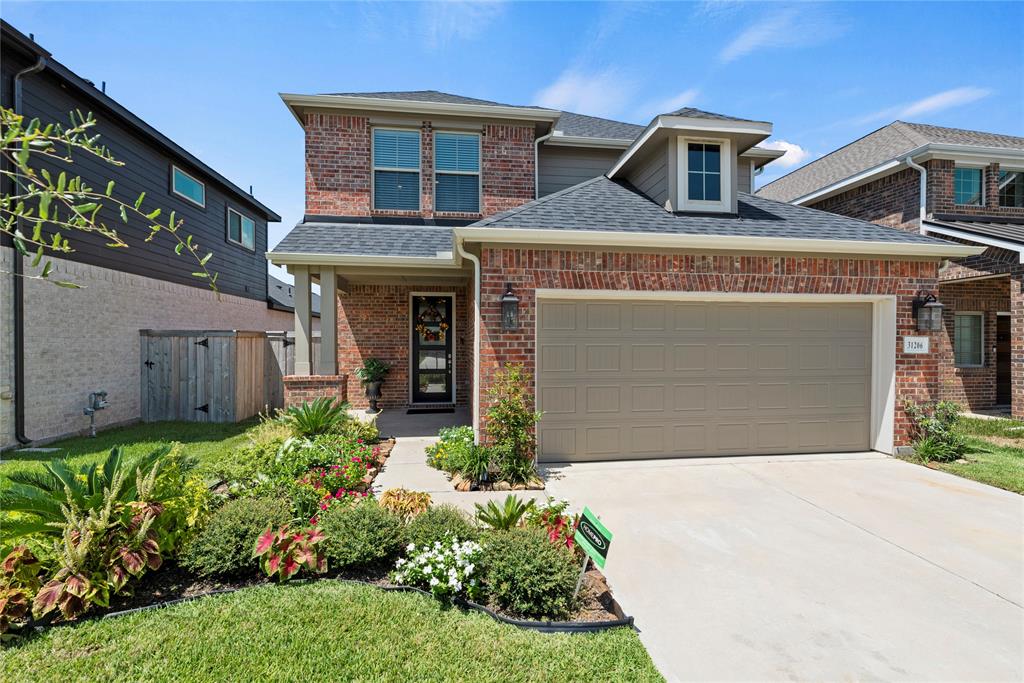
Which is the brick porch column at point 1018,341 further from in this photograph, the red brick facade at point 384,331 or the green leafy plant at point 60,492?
the green leafy plant at point 60,492

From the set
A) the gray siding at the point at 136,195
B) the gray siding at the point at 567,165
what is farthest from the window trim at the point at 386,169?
the gray siding at the point at 136,195

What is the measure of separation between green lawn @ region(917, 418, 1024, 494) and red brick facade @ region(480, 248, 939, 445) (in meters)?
0.82

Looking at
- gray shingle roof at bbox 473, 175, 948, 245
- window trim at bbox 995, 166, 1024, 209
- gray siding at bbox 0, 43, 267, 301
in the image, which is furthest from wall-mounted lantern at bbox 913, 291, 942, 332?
gray siding at bbox 0, 43, 267, 301

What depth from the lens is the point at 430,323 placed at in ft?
35.1

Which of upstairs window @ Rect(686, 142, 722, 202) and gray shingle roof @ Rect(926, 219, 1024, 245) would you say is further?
gray shingle roof @ Rect(926, 219, 1024, 245)

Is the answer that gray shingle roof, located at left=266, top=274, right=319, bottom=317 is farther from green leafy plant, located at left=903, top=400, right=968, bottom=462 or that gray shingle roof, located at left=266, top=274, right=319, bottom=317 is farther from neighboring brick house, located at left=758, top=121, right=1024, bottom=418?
neighboring brick house, located at left=758, top=121, right=1024, bottom=418

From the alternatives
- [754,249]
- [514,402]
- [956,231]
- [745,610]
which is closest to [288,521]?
[514,402]

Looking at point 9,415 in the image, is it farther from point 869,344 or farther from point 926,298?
point 926,298

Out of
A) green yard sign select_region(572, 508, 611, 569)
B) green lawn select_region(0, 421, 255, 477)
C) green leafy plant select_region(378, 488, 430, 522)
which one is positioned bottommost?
green lawn select_region(0, 421, 255, 477)

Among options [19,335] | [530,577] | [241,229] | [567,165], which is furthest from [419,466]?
[241,229]

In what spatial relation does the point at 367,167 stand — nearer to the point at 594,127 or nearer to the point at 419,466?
the point at 594,127

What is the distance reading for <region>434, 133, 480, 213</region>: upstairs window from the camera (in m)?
9.73

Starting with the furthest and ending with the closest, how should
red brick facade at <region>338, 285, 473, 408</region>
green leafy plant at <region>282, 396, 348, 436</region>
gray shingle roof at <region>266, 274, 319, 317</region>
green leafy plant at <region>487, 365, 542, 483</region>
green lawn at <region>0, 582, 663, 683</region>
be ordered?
1. gray shingle roof at <region>266, 274, 319, 317</region>
2. red brick facade at <region>338, 285, 473, 408</region>
3. green leafy plant at <region>282, 396, 348, 436</region>
4. green leafy plant at <region>487, 365, 542, 483</region>
5. green lawn at <region>0, 582, 663, 683</region>

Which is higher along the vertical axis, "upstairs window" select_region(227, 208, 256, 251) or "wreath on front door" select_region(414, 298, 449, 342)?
"upstairs window" select_region(227, 208, 256, 251)
